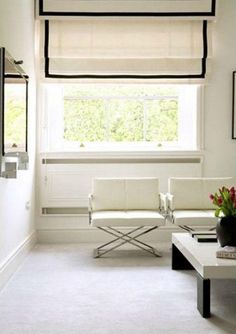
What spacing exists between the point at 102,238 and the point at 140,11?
2.73 m

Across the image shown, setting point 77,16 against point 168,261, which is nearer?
point 168,261

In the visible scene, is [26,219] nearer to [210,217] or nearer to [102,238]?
[102,238]

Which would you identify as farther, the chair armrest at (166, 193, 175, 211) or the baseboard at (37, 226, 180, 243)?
the baseboard at (37, 226, 180, 243)

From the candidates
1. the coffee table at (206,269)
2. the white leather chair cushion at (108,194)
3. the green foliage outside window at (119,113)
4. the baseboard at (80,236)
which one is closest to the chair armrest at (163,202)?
the white leather chair cushion at (108,194)

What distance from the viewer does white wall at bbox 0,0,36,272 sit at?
4.05m

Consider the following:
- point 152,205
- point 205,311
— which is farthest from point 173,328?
point 152,205

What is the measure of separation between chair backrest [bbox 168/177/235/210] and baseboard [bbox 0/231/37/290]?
1.63 meters

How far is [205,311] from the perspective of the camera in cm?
318

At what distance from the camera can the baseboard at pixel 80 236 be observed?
5.98 metres

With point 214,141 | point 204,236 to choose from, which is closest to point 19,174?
point 204,236

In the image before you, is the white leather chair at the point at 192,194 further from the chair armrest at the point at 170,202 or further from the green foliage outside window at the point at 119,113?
the green foliage outside window at the point at 119,113

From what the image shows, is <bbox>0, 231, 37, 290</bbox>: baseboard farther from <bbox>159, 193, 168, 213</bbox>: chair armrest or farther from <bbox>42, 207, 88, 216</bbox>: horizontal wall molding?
<bbox>159, 193, 168, 213</bbox>: chair armrest

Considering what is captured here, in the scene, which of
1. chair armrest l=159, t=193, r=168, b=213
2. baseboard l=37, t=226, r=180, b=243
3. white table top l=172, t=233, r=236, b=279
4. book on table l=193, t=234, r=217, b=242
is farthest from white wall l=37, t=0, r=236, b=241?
white table top l=172, t=233, r=236, b=279

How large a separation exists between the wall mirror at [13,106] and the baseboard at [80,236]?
5.66 ft
